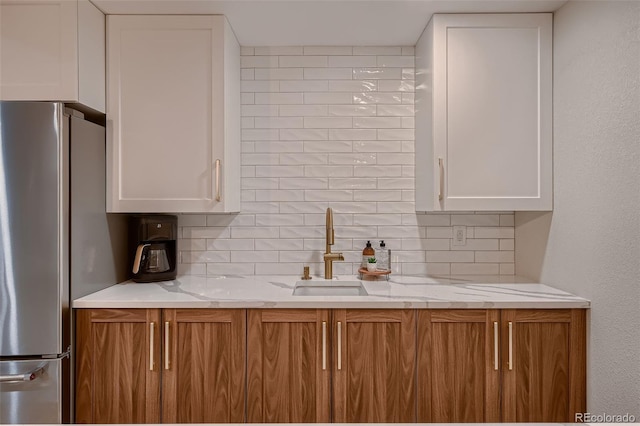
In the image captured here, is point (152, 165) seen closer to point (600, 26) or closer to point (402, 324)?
point (402, 324)

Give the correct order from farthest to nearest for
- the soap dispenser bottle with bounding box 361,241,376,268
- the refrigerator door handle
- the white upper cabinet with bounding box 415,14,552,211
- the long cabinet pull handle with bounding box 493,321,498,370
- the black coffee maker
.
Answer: the soap dispenser bottle with bounding box 361,241,376,268 < the black coffee maker < the white upper cabinet with bounding box 415,14,552,211 < the long cabinet pull handle with bounding box 493,321,498,370 < the refrigerator door handle

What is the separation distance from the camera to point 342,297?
6.56 feet

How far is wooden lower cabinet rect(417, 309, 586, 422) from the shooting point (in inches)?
75.3

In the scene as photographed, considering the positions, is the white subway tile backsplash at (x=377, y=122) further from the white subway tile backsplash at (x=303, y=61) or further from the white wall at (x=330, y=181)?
the white subway tile backsplash at (x=303, y=61)

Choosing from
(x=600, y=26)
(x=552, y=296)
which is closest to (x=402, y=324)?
(x=552, y=296)

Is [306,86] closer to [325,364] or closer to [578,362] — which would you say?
[325,364]

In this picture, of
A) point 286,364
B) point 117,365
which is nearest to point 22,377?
point 117,365

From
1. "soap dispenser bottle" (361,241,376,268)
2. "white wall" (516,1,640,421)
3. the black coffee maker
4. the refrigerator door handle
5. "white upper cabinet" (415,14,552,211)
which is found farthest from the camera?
"soap dispenser bottle" (361,241,376,268)

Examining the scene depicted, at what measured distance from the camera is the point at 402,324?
1.93 m

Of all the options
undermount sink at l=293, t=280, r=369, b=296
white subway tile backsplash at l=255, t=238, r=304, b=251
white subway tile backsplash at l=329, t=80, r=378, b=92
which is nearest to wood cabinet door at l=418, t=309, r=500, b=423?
undermount sink at l=293, t=280, r=369, b=296

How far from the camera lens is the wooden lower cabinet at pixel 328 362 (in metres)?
1.92

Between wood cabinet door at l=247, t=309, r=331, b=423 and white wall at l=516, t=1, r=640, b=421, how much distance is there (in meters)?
1.09

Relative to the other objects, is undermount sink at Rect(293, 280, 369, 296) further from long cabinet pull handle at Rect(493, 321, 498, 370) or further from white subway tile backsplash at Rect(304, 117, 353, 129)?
white subway tile backsplash at Rect(304, 117, 353, 129)

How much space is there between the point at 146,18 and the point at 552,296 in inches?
88.3
